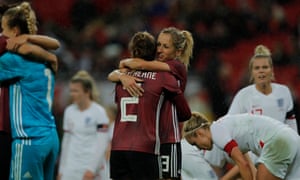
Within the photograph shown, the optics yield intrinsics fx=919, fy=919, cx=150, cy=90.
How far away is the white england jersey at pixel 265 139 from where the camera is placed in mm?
7633

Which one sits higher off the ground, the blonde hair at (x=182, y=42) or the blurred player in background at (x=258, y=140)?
the blonde hair at (x=182, y=42)

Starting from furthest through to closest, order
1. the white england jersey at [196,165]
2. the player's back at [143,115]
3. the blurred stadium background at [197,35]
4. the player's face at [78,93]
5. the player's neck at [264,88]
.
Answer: the blurred stadium background at [197,35] < the player's face at [78,93] < the player's neck at [264,88] < the white england jersey at [196,165] < the player's back at [143,115]

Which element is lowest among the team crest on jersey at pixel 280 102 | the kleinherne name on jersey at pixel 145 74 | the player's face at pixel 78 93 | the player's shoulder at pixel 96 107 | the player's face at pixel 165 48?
the player's shoulder at pixel 96 107

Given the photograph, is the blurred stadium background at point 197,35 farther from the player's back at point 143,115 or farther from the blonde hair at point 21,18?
the blonde hair at point 21,18

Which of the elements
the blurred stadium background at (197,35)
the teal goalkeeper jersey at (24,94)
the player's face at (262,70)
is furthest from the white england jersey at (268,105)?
the blurred stadium background at (197,35)

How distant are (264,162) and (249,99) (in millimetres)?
1607

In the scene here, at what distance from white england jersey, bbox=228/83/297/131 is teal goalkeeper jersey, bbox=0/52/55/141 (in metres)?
2.51

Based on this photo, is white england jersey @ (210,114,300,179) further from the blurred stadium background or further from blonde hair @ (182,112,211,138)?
the blurred stadium background

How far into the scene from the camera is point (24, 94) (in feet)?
23.9

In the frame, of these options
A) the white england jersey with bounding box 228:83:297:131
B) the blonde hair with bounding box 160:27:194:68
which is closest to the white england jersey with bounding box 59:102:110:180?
the white england jersey with bounding box 228:83:297:131

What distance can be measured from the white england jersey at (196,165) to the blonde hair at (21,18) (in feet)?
6.53

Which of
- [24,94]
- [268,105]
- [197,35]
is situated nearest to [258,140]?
[268,105]

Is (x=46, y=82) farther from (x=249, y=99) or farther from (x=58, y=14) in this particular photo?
(x=58, y=14)

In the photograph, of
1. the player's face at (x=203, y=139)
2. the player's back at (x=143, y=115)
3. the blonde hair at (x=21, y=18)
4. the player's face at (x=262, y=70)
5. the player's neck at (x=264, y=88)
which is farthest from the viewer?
the player's neck at (x=264, y=88)
